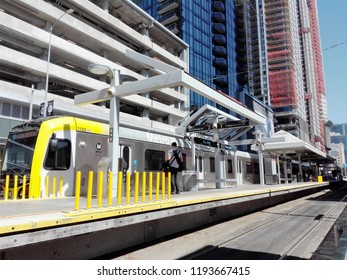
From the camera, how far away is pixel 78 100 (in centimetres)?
1037

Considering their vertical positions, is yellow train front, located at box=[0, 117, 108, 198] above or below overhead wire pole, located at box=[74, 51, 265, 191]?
below

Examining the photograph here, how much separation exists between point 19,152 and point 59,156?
4.41 feet

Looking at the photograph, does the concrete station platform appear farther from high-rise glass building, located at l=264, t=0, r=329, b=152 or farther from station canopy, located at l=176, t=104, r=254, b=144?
high-rise glass building, located at l=264, t=0, r=329, b=152

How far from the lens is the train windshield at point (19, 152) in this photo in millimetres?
8906

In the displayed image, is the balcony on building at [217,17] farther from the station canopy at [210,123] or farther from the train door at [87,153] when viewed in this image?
the train door at [87,153]

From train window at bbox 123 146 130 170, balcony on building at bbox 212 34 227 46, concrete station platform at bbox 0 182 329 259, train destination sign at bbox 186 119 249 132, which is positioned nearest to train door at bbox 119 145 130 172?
train window at bbox 123 146 130 170

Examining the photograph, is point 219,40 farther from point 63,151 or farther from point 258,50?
point 63,151

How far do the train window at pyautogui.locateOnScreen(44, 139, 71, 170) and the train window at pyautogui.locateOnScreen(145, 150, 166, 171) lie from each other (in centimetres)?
332

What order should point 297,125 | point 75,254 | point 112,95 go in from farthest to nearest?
point 297,125
point 112,95
point 75,254

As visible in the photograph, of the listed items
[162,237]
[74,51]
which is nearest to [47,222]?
[162,237]

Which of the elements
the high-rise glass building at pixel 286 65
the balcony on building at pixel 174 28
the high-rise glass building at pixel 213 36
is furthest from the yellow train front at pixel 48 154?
the high-rise glass building at pixel 286 65

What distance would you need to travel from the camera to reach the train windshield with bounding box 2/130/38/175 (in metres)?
8.91
